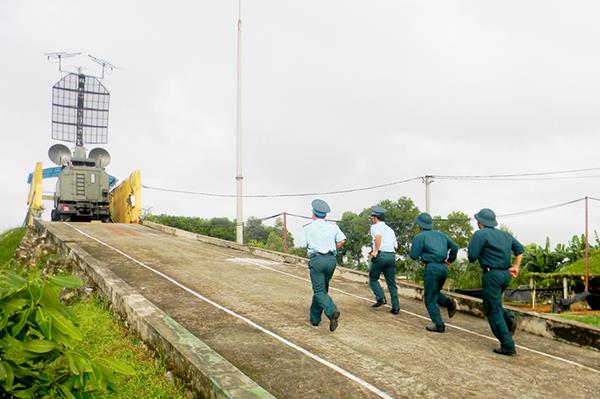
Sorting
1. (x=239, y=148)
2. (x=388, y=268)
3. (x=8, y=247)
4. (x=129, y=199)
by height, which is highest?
(x=239, y=148)

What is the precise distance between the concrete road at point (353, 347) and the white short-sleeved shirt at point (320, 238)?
1.19 m

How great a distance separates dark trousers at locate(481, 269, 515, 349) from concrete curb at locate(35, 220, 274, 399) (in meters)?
3.43

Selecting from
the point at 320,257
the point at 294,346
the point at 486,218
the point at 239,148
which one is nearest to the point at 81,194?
the point at 239,148

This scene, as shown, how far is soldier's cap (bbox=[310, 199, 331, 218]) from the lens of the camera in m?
7.34

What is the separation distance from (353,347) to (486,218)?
258 centimetres

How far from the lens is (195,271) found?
11.3m

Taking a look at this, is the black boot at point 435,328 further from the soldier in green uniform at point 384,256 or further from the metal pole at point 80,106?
the metal pole at point 80,106

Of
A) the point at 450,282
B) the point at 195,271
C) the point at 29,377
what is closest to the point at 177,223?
the point at 450,282

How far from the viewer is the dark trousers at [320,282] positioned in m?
6.74

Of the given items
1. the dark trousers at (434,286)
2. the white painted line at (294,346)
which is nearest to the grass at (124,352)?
the white painted line at (294,346)

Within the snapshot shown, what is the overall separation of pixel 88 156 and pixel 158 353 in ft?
83.0

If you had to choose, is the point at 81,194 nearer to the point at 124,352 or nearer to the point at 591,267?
the point at 124,352

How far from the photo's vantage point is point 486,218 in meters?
6.44

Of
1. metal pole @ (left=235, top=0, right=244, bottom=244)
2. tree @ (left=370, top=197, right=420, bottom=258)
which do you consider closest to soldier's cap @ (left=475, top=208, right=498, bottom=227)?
metal pole @ (left=235, top=0, right=244, bottom=244)
